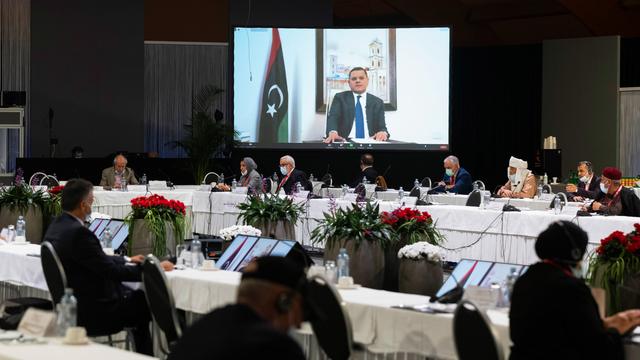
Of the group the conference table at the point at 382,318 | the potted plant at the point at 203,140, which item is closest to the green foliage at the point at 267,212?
the conference table at the point at 382,318

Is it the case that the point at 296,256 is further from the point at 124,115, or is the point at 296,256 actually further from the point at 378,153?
the point at 124,115

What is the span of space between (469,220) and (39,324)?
6783 mm

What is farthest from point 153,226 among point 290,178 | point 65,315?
point 290,178

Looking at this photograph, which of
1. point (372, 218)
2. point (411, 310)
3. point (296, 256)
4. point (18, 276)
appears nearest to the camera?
point (411, 310)

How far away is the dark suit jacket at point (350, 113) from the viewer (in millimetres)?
16672

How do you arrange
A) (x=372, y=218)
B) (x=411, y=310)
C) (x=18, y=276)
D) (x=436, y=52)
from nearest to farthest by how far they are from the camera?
(x=411, y=310) → (x=18, y=276) → (x=372, y=218) → (x=436, y=52)

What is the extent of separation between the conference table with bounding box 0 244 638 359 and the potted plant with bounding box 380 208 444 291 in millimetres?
1462

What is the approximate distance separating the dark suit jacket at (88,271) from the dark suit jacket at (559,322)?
2.50 m

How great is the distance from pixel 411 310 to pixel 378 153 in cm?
1256

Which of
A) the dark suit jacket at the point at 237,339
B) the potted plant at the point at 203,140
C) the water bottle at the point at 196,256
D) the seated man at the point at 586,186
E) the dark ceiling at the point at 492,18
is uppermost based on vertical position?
the dark ceiling at the point at 492,18

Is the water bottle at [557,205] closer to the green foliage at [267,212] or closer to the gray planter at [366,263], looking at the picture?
the green foliage at [267,212]

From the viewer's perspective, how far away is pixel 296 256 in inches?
242

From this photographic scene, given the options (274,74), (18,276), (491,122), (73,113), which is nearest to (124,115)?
(73,113)

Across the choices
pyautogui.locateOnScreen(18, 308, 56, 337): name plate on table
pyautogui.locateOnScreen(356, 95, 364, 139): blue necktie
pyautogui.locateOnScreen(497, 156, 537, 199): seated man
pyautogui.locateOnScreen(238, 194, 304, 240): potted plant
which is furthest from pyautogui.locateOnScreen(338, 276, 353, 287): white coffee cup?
pyautogui.locateOnScreen(356, 95, 364, 139): blue necktie
